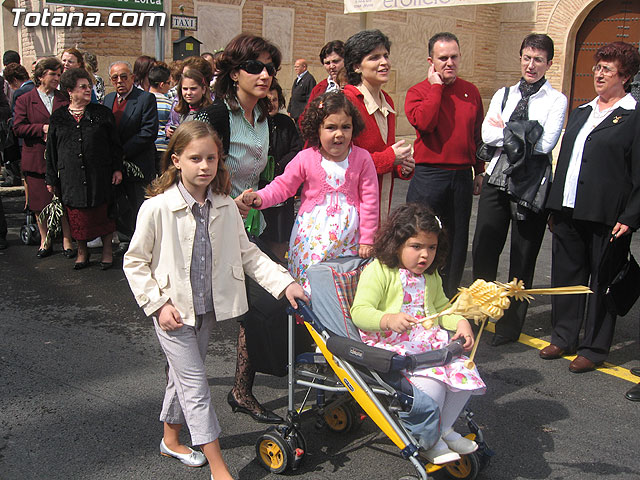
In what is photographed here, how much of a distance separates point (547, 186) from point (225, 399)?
2654 millimetres

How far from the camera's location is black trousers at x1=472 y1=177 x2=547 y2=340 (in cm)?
504

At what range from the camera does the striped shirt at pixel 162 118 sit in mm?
7340

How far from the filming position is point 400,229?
335 centimetres

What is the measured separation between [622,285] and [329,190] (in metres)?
2.20

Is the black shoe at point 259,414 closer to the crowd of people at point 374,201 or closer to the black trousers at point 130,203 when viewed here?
the crowd of people at point 374,201

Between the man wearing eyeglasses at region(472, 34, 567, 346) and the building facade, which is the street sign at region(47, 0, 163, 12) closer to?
the building facade

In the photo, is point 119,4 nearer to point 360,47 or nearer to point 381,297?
point 360,47

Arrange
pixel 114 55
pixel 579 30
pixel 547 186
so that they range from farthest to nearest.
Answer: pixel 579 30 < pixel 114 55 < pixel 547 186

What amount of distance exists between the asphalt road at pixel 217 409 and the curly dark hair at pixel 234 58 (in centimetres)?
183

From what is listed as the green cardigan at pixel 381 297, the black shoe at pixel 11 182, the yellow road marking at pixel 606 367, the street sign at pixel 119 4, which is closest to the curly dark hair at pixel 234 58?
the green cardigan at pixel 381 297

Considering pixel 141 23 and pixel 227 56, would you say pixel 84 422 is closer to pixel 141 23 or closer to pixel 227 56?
pixel 227 56

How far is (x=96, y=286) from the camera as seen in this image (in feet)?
21.1

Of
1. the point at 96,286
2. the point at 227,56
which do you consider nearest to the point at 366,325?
the point at 227,56

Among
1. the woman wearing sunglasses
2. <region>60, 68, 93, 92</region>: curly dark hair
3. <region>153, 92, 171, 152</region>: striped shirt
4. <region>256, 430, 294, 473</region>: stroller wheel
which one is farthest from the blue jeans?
<region>153, 92, 171, 152</region>: striped shirt
